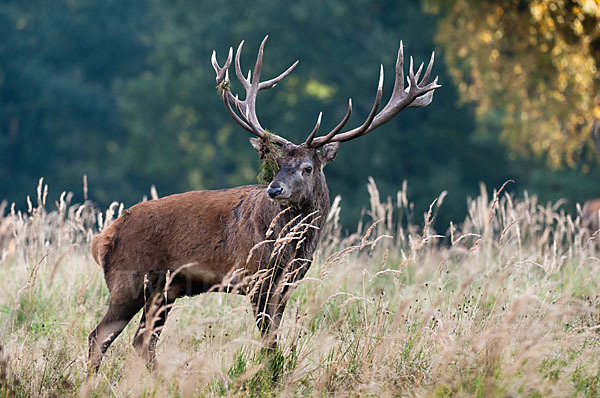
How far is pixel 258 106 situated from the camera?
74.6 ft

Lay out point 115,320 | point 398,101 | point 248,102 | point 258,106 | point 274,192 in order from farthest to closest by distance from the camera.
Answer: point 258,106, point 248,102, point 398,101, point 115,320, point 274,192

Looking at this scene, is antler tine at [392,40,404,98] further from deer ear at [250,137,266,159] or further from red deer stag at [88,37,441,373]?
deer ear at [250,137,266,159]

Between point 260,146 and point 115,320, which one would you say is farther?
point 260,146

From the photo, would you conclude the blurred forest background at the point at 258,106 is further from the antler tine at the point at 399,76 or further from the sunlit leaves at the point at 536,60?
the antler tine at the point at 399,76

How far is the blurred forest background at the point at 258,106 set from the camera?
692 inches

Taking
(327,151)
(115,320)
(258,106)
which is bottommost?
(115,320)

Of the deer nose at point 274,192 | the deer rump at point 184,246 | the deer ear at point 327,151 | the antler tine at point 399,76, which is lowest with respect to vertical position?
the deer rump at point 184,246

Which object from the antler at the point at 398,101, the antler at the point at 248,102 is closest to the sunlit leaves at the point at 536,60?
the antler at the point at 398,101

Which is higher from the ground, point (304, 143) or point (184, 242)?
point (304, 143)

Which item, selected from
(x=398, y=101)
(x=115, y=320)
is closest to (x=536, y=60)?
(x=398, y=101)

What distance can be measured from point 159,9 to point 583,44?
60.7 ft

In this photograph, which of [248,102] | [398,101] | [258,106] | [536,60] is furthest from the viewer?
[258,106]

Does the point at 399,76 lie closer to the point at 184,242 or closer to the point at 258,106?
the point at 184,242

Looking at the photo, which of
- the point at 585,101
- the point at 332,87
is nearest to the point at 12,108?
the point at 332,87
